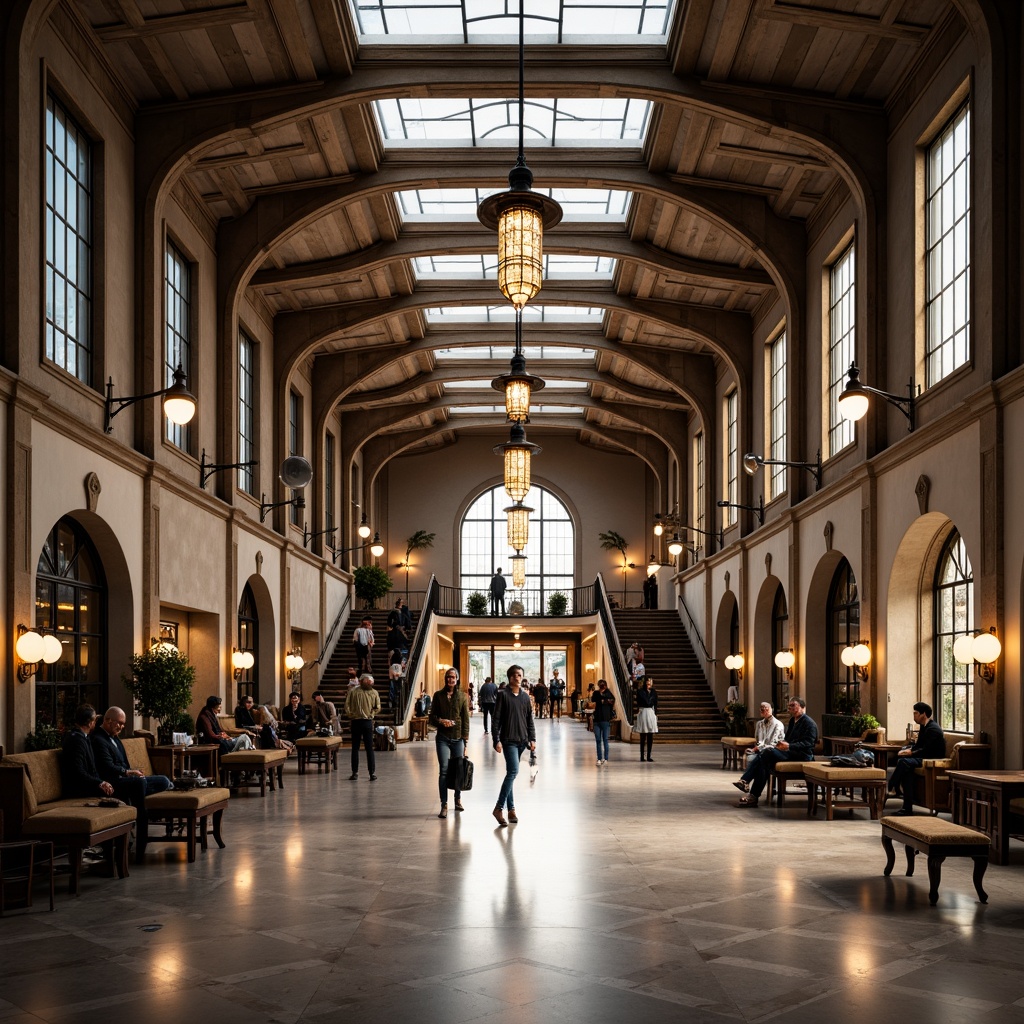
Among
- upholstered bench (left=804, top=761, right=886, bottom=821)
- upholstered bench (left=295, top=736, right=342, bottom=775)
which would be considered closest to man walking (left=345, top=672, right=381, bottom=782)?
upholstered bench (left=295, top=736, right=342, bottom=775)

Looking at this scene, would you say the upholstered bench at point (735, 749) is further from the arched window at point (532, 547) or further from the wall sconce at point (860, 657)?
the arched window at point (532, 547)

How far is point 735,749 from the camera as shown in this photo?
59.5 feet

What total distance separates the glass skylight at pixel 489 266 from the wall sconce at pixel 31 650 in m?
13.7

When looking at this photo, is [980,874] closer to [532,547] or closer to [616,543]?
[616,543]

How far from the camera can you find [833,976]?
18.2 feet

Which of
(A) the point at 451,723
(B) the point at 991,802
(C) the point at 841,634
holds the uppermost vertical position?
(C) the point at 841,634

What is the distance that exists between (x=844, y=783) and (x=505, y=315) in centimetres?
1703

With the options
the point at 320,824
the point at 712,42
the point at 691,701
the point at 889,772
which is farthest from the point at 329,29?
the point at 691,701

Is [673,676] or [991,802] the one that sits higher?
[991,802]

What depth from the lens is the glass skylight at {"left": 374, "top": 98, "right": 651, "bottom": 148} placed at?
54.1 feet

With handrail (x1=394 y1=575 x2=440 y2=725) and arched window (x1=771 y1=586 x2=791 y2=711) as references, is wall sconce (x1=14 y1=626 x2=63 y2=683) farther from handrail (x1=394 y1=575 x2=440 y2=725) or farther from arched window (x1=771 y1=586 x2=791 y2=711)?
arched window (x1=771 y1=586 x2=791 y2=711)

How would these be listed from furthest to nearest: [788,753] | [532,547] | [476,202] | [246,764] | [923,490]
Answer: [532,547] → [476,202] → [246,764] → [923,490] → [788,753]

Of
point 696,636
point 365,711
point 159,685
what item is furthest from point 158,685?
point 696,636

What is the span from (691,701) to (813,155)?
14.1m
